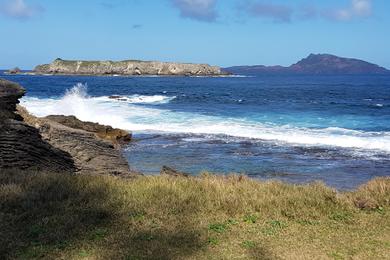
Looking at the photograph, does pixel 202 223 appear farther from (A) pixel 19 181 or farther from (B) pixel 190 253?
(A) pixel 19 181

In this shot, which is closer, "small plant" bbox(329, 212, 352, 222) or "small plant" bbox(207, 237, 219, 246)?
"small plant" bbox(207, 237, 219, 246)

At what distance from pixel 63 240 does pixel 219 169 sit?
12295 millimetres

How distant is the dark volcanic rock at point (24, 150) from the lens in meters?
10.5

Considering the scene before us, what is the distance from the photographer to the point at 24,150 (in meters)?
10.7

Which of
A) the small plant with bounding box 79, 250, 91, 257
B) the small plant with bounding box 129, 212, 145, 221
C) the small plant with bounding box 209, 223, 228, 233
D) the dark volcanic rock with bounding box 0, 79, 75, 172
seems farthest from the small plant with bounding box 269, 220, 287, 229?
the dark volcanic rock with bounding box 0, 79, 75, 172

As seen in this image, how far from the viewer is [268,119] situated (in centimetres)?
3959

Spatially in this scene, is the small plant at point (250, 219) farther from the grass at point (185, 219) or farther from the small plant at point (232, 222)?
the small plant at point (232, 222)

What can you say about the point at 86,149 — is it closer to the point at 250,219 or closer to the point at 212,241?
the point at 250,219

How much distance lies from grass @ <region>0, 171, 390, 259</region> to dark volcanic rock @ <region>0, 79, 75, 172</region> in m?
1.30

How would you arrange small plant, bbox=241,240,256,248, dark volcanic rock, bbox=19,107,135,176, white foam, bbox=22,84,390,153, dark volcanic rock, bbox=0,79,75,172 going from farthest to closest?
white foam, bbox=22,84,390,153
dark volcanic rock, bbox=19,107,135,176
dark volcanic rock, bbox=0,79,75,172
small plant, bbox=241,240,256,248

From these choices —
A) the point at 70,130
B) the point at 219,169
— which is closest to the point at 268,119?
the point at 219,169

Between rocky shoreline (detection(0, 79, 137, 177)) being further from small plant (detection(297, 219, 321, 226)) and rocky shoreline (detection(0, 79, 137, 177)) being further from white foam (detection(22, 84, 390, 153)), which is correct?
white foam (detection(22, 84, 390, 153))

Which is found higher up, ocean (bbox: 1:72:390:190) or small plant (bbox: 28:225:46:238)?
small plant (bbox: 28:225:46:238)

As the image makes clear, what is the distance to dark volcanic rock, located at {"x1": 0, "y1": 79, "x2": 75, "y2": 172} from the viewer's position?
10.5 m
